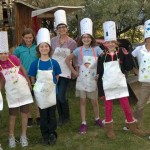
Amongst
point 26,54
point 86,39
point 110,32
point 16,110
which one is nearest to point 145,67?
point 110,32

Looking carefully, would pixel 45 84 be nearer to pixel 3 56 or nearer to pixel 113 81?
pixel 3 56

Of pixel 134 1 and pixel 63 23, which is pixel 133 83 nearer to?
pixel 63 23

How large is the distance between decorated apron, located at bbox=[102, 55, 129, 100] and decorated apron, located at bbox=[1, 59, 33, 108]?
3.61 ft

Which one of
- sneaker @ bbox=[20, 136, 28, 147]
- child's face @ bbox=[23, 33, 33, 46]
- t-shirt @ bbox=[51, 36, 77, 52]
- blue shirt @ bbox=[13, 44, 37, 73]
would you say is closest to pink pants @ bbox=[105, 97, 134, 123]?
t-shirt @ bbox=[51, 36, 77, 52]

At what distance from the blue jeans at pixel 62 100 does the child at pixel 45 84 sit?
0.67 meters

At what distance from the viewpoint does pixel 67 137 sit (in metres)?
4.72

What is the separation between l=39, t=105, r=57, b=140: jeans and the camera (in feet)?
14.4

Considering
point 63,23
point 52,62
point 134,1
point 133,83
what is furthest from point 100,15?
point 52,62

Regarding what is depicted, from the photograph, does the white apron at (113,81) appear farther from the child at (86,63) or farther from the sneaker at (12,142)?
the sneaker at (12,142)

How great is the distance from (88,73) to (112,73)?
396 millimetres

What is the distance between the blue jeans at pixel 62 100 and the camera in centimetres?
510

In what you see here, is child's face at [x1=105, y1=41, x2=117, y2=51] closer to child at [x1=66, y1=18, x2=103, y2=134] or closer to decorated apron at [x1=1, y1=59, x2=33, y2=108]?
child at [x1=66, y1=18, x2=103, y2=134]

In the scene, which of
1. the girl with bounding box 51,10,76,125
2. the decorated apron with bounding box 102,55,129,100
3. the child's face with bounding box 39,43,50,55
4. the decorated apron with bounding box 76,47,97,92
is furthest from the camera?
the girl with bounding box 51,10,76,125

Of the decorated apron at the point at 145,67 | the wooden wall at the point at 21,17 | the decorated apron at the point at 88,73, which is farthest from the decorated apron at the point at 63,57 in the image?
the wooden wall at the point at 21,17
